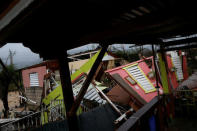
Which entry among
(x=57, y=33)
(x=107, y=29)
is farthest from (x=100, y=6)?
(x=57, y=33)

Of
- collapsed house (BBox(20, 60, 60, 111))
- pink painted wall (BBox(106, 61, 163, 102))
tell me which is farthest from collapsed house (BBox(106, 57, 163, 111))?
collapsed house (BBox(20, 60, 60, 111))

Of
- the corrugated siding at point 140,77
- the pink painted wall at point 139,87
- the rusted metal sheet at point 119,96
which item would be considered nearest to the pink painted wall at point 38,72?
the rusted metal sheet at point 119,96

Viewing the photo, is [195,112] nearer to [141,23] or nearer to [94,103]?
[94,103]

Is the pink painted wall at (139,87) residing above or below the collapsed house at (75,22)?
below

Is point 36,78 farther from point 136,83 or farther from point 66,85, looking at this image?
point 66,85

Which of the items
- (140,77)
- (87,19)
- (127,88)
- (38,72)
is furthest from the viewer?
(38,72)

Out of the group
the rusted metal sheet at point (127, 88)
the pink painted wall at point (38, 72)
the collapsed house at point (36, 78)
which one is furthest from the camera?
the pink painted wall at point (38, 72)

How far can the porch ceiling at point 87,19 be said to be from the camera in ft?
→ 4.81

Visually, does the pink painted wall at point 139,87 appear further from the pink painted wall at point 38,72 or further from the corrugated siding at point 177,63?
the pink painted wall at point 38,72

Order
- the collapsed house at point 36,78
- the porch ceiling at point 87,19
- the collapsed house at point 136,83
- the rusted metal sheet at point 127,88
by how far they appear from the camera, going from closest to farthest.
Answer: the porch ceiling at point 87,19
the rusted metal sheet at point 127,88
the collapsed house at point 136,83
the collapsed house at point 36,78

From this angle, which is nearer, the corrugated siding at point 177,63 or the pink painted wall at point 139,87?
the pink painted wall at point 139,87

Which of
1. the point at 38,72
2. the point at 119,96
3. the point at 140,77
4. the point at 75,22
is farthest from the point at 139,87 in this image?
the point at 38,72

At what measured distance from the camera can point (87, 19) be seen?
1.95m

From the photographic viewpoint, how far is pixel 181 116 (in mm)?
6039
